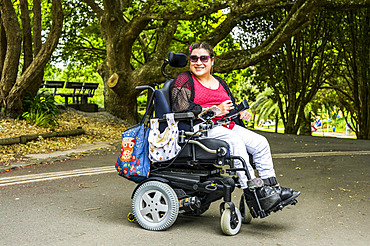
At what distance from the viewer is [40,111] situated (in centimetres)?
1524

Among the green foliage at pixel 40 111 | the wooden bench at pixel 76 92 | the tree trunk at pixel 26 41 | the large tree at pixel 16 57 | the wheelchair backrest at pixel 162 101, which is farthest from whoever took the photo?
the wooden bench at pixel 76 92

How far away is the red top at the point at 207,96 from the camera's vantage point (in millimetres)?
5203

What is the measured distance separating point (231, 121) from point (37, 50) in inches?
481

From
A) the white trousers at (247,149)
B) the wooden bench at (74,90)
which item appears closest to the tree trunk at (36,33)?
the wooden bench at (74,90)

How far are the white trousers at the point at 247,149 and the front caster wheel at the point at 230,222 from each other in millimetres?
293

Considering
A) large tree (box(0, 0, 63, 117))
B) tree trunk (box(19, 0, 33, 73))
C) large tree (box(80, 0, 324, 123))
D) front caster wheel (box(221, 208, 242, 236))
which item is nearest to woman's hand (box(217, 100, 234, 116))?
front caster wheel (box(221, 208, 242, 236))

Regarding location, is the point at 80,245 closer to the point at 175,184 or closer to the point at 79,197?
the point at 175,184

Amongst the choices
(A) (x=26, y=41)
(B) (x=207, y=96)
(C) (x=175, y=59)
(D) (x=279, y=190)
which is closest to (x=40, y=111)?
(A) (x=26, y=41)

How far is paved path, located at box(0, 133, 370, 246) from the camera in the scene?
15.2 feet

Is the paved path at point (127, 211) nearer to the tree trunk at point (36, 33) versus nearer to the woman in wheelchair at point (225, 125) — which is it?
the woman in wheelchair at point (225, 125)

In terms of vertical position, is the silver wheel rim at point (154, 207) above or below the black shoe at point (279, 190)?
below

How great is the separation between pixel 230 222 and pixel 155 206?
767 millimetres

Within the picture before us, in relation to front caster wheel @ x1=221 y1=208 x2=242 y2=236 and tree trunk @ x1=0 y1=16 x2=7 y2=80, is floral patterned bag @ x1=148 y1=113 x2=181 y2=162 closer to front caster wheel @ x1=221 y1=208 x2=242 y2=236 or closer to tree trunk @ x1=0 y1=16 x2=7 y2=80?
front caster wheel @ x1=221 y1=208 x2=242 y2=236

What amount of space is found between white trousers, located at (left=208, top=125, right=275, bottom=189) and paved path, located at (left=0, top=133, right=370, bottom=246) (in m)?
0.60
